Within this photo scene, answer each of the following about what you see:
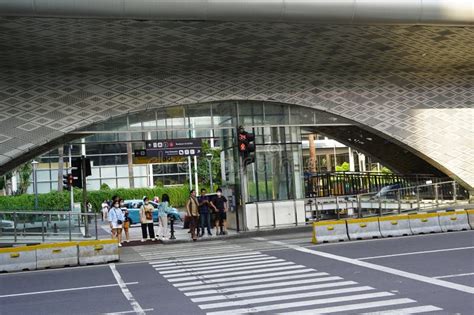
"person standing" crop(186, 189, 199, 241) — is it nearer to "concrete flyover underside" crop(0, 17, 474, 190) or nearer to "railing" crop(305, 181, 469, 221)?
"concrete flyover underside" crop(0, 17, 474, 190)

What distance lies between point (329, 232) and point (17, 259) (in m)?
8.96

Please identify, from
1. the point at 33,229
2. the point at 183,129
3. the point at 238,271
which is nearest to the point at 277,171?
the point at 183,129

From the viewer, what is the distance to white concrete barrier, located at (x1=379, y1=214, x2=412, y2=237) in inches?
706

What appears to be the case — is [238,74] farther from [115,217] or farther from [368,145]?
[368,145]

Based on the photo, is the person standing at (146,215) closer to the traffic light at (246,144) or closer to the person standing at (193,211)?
the person standing at (193,211)

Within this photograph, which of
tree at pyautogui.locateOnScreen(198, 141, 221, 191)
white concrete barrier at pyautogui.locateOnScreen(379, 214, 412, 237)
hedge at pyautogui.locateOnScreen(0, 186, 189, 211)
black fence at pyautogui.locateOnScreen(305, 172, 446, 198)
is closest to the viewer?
white concrete barrier at pyautogui.locateOnScreen(379, 214, 412, 237)

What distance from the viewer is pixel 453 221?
18.8 m

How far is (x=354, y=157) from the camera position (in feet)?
251

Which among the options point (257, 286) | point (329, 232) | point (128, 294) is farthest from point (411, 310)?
point (329, 232)

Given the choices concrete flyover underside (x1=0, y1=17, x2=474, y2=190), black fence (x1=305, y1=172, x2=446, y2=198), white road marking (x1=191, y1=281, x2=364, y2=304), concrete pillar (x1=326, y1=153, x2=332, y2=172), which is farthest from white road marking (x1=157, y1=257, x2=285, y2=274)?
concrete pillar (x1=326, y1=153, x2=332, y2=172)

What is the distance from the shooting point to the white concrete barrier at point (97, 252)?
51.5 feet

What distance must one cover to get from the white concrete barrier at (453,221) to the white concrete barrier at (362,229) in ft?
7.93

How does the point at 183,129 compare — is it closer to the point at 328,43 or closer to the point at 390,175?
the point at 328,43

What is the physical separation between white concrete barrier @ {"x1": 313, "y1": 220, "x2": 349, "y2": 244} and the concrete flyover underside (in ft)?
21.6
